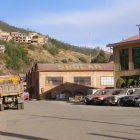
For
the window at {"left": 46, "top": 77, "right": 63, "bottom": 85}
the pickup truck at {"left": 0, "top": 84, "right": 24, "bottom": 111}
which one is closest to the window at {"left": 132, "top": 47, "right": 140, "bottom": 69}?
the pickup truck at {"left": 0, "top": 84, "right": 24, "bottom": 111}

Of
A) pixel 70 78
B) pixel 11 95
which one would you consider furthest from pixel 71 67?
pixel 11 95

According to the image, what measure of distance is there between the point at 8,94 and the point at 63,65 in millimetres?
35557

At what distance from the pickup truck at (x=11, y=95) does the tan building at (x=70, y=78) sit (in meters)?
32.4

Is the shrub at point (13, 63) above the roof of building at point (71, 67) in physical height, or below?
above

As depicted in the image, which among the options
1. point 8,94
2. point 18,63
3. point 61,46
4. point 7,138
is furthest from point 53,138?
point 61,46

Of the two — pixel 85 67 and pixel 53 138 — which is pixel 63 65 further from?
pixel 53 138

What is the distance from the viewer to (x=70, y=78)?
2404 inches

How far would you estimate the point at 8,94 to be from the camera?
26172mm

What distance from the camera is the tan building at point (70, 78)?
196 ft

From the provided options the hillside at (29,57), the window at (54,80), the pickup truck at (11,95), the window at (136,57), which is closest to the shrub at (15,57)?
the hillside at (29,57)

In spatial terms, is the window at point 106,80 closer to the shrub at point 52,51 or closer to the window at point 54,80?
the window at point 54,80

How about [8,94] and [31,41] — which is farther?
[31,41]

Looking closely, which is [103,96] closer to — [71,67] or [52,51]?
[71,67]

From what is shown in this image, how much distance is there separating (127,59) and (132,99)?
1241 cm
